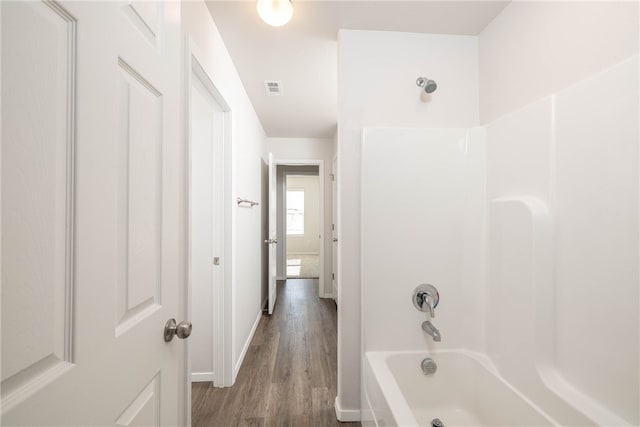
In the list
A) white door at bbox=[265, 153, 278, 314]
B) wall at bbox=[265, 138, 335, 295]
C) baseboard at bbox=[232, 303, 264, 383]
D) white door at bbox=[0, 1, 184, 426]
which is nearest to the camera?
white door at bbox=[0, 1, 184, 426]

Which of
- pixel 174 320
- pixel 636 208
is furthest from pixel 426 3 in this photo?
pixel 174 320

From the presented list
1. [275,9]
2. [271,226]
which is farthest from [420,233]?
[271,226]

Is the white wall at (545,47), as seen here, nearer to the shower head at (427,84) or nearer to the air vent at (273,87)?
the shower head at (427,84)

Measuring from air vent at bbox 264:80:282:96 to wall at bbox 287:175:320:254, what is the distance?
17.8 feet

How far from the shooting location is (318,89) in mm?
2424

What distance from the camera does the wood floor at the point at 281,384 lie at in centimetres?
164

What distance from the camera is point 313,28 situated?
162 centimetres

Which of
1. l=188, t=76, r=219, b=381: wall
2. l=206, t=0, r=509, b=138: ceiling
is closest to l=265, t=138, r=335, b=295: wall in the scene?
l=206, t=0, r=509, b=138: ceiling

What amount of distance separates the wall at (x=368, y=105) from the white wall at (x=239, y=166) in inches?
29.5

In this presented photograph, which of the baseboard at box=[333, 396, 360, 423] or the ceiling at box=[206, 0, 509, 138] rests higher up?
the ceiling at box=[206, 0, 509, 138]

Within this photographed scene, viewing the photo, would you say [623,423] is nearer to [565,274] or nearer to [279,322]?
[565,274]

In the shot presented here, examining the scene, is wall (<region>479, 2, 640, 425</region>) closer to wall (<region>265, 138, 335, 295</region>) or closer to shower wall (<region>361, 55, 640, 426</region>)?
shower wall (<region>361, 55, 640, 426</region>)

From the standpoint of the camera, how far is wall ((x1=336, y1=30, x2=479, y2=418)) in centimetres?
162

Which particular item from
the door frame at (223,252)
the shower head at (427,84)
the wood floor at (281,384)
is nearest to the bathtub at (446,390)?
the wood floor at (281,384)
